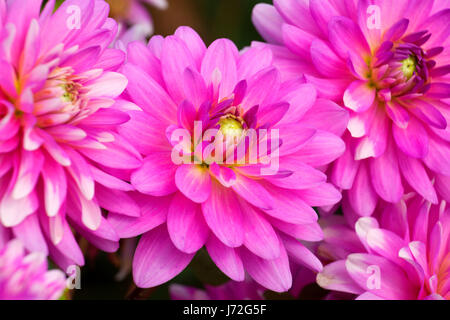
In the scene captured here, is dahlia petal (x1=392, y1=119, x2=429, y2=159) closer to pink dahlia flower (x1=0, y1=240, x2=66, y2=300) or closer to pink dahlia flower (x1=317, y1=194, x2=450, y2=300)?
pink dahlia flower (x1=317, y1=194, x2=450, y2=300)

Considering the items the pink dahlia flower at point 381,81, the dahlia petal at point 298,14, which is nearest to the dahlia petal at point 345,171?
the pink dahlia flower at point 381,81

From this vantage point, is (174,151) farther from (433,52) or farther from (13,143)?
(433,52)

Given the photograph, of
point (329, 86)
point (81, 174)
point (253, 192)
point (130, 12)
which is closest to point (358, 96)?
point (329, 86)

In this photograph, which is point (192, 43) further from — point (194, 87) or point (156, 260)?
point (156, 260)

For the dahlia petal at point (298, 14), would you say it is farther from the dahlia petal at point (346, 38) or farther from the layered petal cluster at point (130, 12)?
the layered petal cluster at point (130, 12)

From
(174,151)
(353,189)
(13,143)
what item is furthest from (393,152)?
(13,143)

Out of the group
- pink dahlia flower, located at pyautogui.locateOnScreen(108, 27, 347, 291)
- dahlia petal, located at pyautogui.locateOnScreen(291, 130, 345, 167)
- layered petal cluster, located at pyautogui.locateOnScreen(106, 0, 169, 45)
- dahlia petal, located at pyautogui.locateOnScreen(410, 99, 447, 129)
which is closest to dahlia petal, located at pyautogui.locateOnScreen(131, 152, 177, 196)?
pink dahlia flower, located at pyautogui.locateOnScreen(108, 27, 347, 291)
